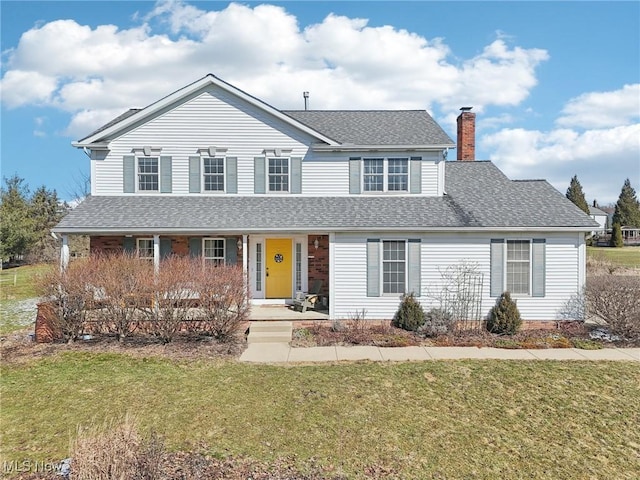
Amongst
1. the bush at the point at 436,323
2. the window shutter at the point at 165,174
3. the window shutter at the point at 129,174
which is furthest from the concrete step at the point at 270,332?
the window shutter at the point at 129,174

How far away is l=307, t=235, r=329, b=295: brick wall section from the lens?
14094 mm

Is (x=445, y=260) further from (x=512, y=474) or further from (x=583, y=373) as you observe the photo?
(x=512, y=474)

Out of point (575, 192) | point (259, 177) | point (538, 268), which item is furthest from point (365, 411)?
point (575, 192)

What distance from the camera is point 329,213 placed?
12984 mm

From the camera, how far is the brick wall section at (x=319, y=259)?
14.1 metres

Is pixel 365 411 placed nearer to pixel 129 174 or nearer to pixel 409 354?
pixel 409 354

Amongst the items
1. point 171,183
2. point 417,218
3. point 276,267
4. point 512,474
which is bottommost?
point 512,474

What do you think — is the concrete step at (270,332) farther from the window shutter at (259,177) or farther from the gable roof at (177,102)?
the gable roof at (177,102)

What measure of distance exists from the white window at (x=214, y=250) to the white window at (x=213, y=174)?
5.88ft

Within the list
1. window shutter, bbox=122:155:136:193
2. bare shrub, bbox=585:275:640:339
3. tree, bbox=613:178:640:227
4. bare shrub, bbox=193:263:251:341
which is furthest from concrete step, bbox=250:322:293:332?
tree, bbox=613:178:640:227

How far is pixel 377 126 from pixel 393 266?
5.97m

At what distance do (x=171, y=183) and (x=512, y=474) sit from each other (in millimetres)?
12731

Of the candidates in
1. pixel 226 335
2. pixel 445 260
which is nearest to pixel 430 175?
pixel 445 260

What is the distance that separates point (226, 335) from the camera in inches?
410
